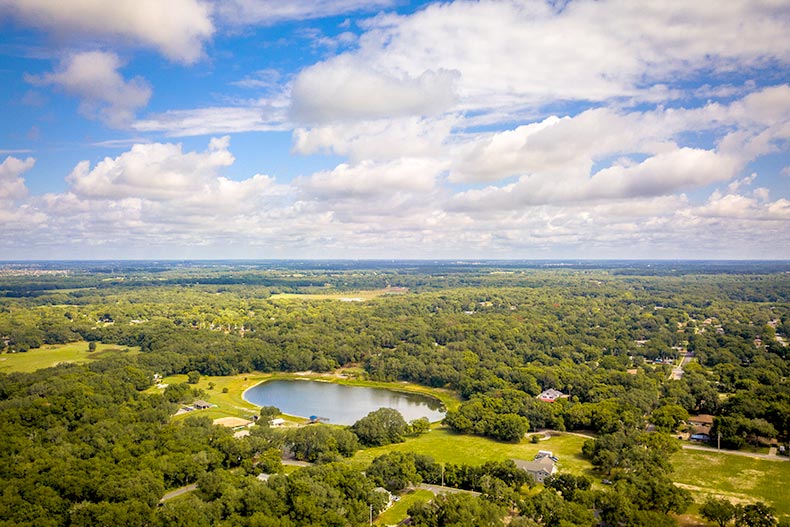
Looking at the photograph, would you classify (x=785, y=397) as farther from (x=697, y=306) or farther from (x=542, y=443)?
(x=697, y=306)

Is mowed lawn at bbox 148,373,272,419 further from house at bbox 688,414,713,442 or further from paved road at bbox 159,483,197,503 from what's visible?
house at bbox 688,414,713,442

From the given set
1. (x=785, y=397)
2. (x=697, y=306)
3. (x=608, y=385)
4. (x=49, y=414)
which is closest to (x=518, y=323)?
(x=608, y=385)

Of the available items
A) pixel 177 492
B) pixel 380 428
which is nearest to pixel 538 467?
pixel 380 428

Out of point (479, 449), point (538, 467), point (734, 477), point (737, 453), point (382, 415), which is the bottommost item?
point (479, 449)


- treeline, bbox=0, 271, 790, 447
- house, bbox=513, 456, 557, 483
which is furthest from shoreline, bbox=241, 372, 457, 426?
house, bbox=513, 456, 557, 483

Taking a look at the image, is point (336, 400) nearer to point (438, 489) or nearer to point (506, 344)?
point (438, 489)

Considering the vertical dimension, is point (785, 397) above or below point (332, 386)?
above
